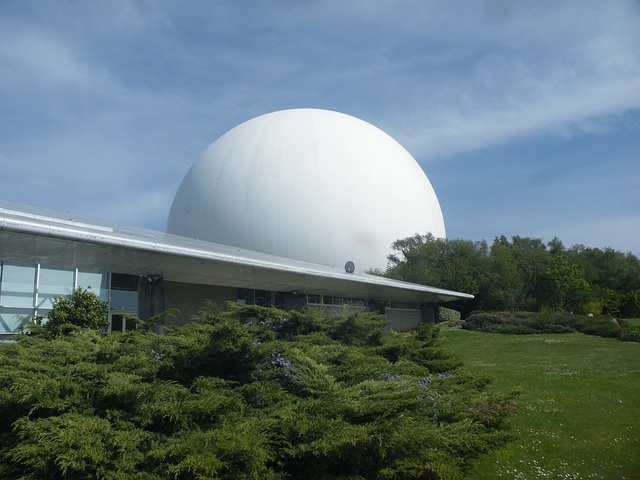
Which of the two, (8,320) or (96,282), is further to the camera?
(96,282)

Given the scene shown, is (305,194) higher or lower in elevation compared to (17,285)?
higher

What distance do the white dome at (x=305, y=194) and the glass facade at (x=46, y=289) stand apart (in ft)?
A: 39.7

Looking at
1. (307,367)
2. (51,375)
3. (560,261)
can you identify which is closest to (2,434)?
(51,375)

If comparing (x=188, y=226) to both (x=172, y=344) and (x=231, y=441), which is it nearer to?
(x=172, y=344)

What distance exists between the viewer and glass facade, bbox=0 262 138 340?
1457cm

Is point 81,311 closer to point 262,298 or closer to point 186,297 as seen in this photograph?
point 186,297

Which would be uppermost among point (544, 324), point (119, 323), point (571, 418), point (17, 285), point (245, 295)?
point (17, 285)

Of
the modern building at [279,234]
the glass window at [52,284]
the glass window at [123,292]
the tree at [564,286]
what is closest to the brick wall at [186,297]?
the modern building at [279,234]

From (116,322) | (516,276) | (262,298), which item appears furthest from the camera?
(516,276)

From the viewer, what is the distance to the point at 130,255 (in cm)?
1182

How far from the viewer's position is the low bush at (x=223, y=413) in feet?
12.6

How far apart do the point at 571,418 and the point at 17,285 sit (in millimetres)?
15491

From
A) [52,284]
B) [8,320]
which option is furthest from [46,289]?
[8,320]

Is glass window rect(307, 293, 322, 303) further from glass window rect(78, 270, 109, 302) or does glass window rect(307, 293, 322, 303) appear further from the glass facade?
glass window rect(78, 270, 109, 302)
